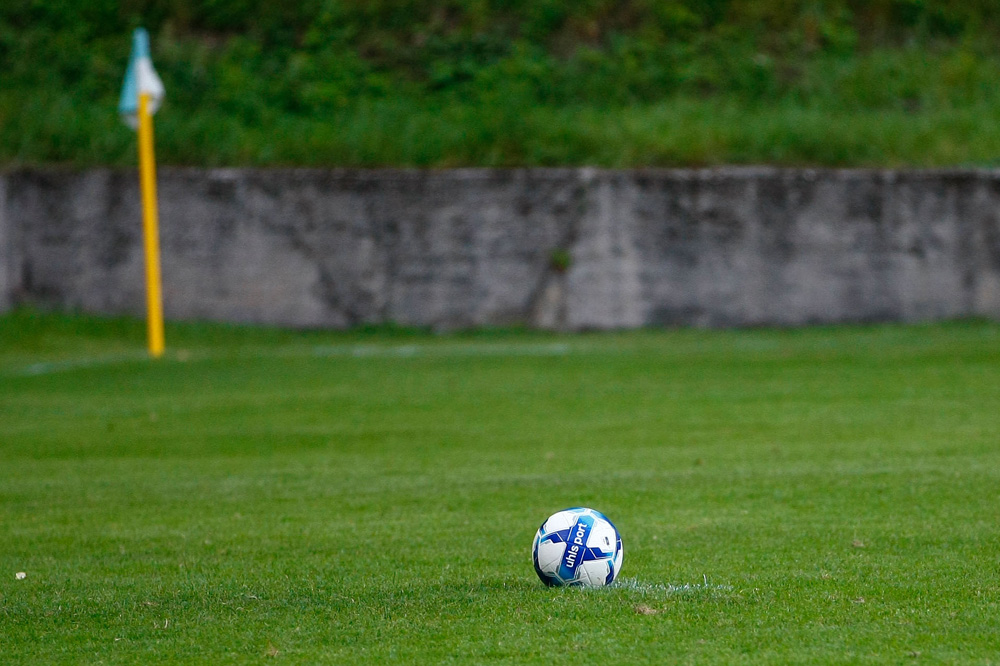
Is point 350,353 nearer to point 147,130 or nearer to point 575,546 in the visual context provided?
point 147,130

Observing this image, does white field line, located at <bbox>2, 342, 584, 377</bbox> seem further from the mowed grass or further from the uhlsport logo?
the uhlsport logo

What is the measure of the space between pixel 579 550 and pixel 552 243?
13489mm

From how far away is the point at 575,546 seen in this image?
511 cm

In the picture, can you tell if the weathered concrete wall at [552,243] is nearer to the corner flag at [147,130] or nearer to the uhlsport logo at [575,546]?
the corner flag at [147,130]

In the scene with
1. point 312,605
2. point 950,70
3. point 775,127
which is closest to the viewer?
point 312,605

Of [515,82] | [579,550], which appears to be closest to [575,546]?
[579,550]

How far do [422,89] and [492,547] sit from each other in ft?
55.1

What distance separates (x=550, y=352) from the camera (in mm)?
16609

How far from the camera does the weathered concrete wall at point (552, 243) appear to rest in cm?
1812

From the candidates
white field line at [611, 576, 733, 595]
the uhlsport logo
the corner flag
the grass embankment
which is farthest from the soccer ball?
the grass embankment

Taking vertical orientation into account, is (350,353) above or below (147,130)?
below

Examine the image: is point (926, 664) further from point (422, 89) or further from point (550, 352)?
point (422, 89)

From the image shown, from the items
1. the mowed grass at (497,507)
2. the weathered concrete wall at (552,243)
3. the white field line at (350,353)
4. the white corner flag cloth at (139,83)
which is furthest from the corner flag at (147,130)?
the weathered concrete wall at (552,243)

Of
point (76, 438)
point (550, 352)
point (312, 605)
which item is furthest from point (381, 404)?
point (312, 605)
